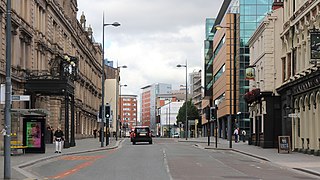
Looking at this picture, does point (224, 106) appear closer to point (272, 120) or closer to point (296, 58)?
point (272, 120)

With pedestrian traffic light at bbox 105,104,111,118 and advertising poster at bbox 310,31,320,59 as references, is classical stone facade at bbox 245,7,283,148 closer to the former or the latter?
pedestrian traffic light at bbox 105,104,111,118

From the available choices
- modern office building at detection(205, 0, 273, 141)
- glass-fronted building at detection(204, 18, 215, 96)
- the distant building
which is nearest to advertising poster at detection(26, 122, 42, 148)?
modern office building at detection(205, 0, 273, 141)

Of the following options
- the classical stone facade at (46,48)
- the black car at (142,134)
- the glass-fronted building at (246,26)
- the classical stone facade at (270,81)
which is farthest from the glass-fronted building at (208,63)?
the classical stone facade at (270,81)

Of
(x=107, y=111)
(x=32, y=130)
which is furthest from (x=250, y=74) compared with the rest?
(x=32, y=130)

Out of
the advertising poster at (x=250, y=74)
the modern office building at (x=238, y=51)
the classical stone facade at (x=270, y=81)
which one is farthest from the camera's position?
the modern office building at (x=238, y=51)

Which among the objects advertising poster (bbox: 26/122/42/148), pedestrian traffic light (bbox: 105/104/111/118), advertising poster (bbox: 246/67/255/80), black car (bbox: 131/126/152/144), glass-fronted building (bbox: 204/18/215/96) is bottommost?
black car (bbox: 131/126/152/144)

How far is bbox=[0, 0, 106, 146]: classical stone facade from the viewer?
4309 centimetres

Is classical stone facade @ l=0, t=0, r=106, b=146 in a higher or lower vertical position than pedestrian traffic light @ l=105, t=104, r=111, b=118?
higher

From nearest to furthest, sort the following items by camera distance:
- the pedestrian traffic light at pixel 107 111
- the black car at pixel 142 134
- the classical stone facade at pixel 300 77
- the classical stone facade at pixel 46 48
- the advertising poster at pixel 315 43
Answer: the advertising poster at pixel 315 43, the classical stone facade at pixel 300 77, the classical stone facade at pixel 46 48, the pedestrian traffic light at pixel 107 111, the black car at pixel 142 134

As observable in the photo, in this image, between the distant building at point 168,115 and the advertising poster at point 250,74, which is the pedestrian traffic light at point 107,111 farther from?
the distant building at point 168,115

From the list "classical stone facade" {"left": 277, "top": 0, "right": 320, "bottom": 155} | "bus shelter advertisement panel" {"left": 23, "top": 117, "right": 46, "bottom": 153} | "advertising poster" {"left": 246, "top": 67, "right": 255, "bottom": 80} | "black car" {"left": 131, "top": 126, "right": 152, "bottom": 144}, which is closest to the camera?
"bus shelter advertisement panel" {"left": 23, "top": 117, "right": 46, "bottom": 153}

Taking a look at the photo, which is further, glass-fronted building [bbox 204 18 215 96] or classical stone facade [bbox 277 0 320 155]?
glass-fronted building [bbox 204 18 215 96]

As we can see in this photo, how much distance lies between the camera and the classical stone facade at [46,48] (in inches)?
1697

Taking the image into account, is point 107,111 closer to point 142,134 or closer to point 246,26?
point 142,134
